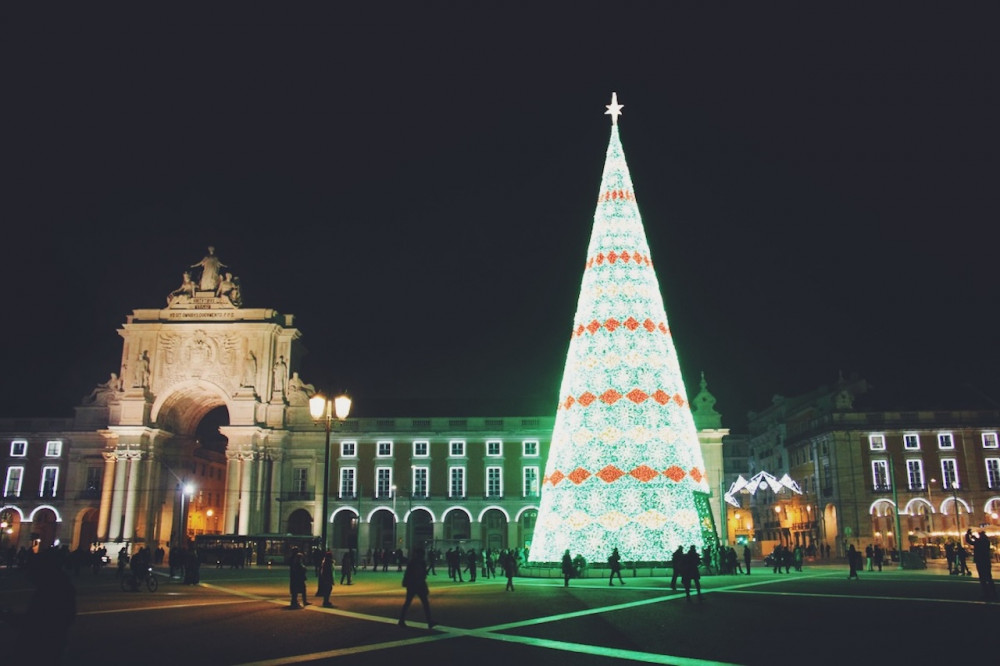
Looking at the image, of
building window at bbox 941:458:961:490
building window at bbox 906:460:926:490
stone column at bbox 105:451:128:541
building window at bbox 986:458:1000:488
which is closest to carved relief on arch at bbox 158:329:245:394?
stone column at bbox 105:451:128:541

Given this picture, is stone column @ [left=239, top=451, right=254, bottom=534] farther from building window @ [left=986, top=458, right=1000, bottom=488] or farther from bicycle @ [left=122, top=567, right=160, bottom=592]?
building window @ [left=986, top=458, right=1000, bottom=488]

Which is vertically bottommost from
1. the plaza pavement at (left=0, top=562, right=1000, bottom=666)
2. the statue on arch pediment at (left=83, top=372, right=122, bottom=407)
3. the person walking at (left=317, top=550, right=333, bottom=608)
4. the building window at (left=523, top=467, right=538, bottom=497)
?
the plaza pavement at (left=0, top=562, right=1000, bottom=666)

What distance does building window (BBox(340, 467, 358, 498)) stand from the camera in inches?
2623

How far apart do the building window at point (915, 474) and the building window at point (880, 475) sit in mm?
1482

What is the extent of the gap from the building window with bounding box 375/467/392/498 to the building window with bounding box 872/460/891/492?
126ft

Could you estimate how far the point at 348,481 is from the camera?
66.9 metres

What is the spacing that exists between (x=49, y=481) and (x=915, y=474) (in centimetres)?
7040

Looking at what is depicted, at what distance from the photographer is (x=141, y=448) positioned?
212 ft

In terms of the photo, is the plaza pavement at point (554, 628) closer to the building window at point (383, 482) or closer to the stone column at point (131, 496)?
the building window at point (383, 482)

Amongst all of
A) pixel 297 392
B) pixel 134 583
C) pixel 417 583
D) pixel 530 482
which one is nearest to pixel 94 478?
pixel 297 392

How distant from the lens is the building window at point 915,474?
62.8 metres

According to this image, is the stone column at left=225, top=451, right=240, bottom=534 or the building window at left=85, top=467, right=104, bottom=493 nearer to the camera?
the stone column at left=225, top=451, right=240, bottom=534

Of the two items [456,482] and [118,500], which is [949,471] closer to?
[456,482]

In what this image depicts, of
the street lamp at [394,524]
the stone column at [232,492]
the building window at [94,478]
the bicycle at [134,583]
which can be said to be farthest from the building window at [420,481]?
the bicycle at [134,583]
